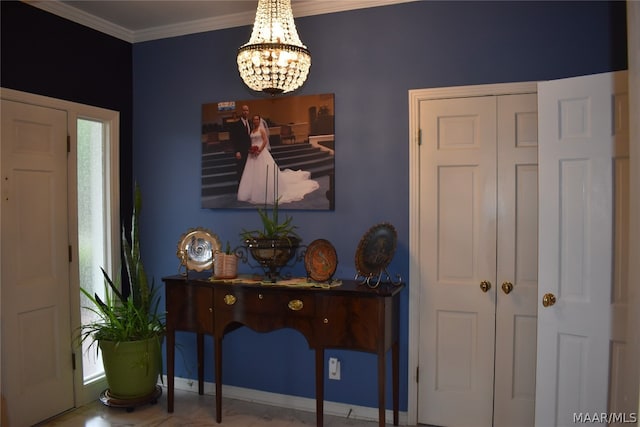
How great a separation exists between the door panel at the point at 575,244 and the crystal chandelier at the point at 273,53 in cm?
127

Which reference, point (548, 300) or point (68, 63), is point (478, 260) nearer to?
point (548, 300)

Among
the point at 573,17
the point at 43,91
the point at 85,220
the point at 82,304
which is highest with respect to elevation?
the point at 573,17

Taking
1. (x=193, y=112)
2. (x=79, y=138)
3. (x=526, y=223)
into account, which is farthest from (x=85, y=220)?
(x=526, y=223)

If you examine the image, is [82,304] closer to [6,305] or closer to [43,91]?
[6,305]

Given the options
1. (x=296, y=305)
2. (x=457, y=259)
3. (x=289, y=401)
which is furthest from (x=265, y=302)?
(x=457, y=259)

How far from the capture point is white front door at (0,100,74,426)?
118 inches

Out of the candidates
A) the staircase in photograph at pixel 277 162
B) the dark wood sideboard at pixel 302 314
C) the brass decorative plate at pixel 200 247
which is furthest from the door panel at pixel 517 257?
the brass decorative plate at pixel 200 247

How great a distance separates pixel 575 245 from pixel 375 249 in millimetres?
1000

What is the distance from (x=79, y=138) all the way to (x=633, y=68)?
3236mm

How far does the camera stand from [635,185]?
173 centimetres

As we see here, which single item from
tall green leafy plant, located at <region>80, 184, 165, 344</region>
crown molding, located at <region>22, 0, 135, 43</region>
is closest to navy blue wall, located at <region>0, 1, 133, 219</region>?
crown molding, located at <region>22, 0, 135, 43</region>

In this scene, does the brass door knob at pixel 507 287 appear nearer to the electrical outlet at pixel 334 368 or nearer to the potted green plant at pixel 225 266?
the electrical outlet at pixel 334 368

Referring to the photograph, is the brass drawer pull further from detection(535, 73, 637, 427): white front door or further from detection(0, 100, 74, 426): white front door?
detection(0, 100, 74, 426): white front door

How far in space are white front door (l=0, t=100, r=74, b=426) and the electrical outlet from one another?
1.71 metres
